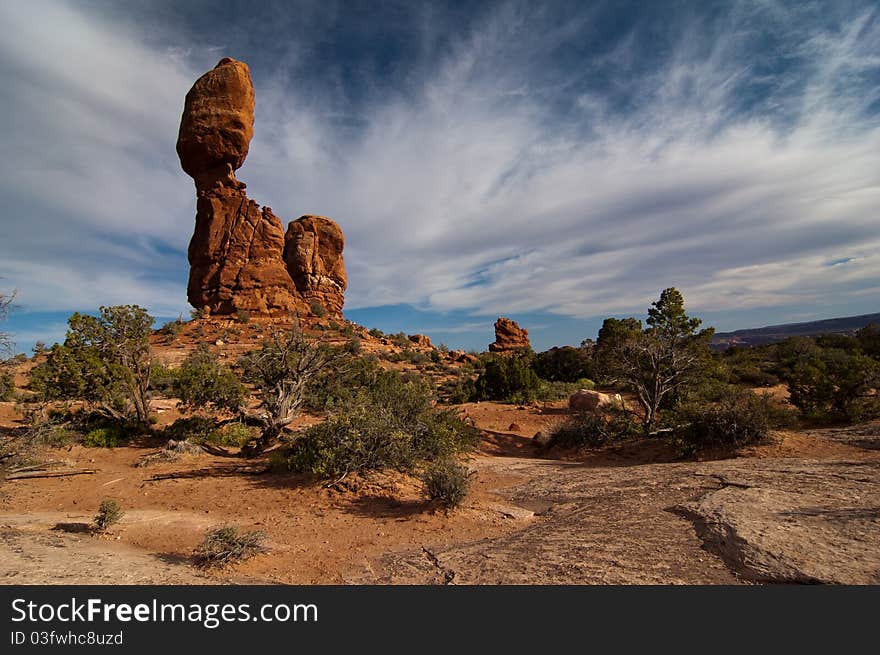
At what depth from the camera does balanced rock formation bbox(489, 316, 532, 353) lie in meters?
51.0

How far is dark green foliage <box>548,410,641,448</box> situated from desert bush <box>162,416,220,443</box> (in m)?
11.5

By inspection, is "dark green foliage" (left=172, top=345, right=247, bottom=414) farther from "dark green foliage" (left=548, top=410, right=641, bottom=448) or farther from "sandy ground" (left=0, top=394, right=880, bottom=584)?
"dark green foliage" (left=548, top=410, right=641, bottom=448)

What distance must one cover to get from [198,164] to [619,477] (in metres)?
44.2

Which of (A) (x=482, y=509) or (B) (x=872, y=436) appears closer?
(A) (x=482, y=509)

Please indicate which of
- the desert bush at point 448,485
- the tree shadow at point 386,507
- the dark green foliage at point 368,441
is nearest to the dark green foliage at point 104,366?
the dark green foliage at point 368,441

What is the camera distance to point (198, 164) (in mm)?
38062

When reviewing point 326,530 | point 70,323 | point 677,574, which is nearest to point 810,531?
point 677,574

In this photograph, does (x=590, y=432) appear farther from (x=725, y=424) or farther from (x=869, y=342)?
(x=869, y=342)

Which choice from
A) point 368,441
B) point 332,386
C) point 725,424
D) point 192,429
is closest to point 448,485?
point 368,441

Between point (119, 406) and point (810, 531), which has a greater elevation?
point (119, 406)

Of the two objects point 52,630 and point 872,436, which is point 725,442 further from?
point 52,630

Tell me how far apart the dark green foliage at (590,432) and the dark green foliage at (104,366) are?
14195mm

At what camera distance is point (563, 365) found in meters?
30.5

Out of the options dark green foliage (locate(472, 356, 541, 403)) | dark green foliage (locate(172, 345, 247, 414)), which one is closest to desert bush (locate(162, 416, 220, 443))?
dark green foliage (locate(172, 345, 247, 414))
